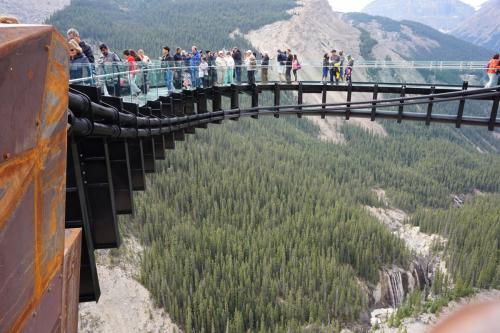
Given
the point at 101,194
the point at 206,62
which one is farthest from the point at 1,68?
the point at 206,62

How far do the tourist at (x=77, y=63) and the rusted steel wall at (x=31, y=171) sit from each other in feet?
20.8

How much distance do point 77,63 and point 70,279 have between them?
21.8 feet

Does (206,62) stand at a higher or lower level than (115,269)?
higher

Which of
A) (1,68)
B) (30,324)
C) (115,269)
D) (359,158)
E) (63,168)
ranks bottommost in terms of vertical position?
(359,158)

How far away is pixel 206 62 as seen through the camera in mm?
17844

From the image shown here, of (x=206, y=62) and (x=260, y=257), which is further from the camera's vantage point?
(x=260, y=257)

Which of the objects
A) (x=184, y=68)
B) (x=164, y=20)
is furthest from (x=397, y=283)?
(x=164, y=20)

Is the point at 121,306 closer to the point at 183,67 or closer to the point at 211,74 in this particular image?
the point at 211,74

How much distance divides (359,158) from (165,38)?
2630 inches

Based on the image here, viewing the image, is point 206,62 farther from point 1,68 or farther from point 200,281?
point 200,281

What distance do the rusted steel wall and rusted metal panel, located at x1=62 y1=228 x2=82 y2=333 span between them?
0.37m

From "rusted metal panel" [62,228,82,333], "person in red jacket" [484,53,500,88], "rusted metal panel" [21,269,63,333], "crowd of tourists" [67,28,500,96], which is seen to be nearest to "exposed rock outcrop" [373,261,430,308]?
"crowd of tourists" [67,28,500,96]

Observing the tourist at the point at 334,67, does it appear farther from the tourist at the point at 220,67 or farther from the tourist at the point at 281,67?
the tourist at the point at 220,67

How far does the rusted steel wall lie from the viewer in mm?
2354
